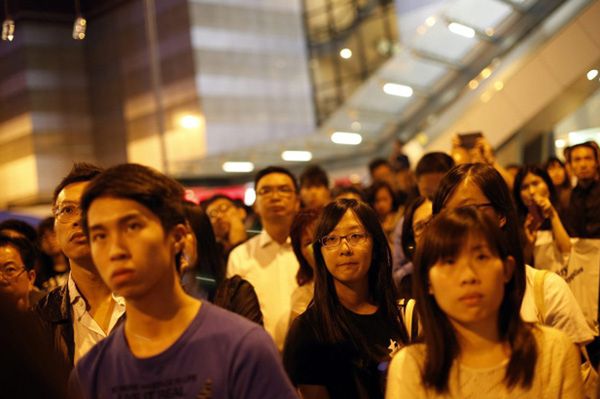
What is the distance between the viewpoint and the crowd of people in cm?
258

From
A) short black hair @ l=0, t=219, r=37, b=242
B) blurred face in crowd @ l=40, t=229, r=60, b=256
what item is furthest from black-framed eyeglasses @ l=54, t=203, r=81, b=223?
blurred face in crowd @ l=40, t=229, r=60, b=256

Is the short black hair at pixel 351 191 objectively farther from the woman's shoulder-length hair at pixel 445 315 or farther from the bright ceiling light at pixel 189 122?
the bright ceiling light at pixel 189 122

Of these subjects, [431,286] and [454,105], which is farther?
[454,105]

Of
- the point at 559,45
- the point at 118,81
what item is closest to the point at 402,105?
the point at 559,45

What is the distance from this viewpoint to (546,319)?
12.7 ft

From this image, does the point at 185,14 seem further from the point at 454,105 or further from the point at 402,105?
the point at 454,105

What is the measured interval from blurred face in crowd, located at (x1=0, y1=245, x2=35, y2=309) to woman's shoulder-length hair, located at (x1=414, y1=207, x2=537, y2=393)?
2.87 m

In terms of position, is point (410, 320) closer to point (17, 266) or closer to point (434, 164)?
point (17, 266)

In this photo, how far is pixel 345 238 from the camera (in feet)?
14.3

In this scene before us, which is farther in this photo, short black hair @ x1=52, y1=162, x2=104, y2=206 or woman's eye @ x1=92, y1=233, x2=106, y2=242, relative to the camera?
short black hair @ x1=52, y1=162, x2=104, y2=206

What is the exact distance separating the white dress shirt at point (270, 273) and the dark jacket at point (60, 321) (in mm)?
2056

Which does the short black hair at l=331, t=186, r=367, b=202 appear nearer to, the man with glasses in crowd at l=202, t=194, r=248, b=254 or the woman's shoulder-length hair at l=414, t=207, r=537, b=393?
the man with glasses in crowd at l=202, t=194, r=248, b=254

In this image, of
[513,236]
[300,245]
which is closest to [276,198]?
[300,245]

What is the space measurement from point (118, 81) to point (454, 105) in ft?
59.7
